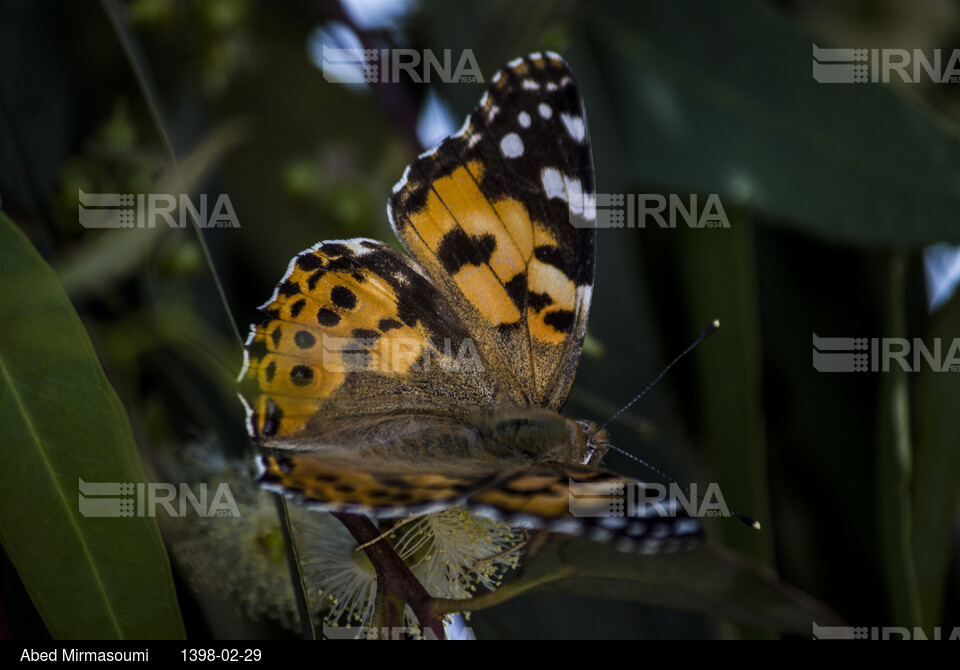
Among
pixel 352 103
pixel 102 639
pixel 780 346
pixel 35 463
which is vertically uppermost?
pixel 352 103

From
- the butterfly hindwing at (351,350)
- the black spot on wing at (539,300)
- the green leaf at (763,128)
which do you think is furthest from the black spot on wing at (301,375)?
the green leaf at (763,128)

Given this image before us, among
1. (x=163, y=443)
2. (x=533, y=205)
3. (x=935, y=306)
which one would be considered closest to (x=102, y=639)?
(x=163, y=443)

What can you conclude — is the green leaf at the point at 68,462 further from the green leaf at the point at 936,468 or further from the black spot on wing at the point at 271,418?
the green leaf at the point at 936,468

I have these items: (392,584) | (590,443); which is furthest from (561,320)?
(392,584)

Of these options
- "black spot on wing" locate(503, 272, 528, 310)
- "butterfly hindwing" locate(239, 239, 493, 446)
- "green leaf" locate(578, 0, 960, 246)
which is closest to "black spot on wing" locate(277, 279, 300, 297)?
"butterfly hindwing" locate(239, 239, 493, 446)

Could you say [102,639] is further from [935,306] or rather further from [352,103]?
[935,306]
